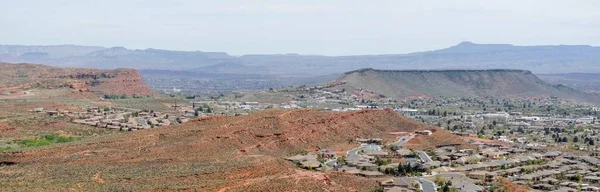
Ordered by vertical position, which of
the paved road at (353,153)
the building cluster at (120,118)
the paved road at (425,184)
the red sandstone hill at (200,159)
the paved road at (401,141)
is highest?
the red sandstone hill at (200,159)

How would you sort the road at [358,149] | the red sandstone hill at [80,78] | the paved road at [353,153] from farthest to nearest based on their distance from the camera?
the red sandstone hill at [80,78] < the road at [358,149] < the paved road at [353,153]

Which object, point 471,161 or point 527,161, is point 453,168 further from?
point 527,161

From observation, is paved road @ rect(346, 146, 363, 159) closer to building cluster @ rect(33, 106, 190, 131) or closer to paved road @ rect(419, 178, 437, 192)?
paved road @ rect(419, 178, 437, 192)

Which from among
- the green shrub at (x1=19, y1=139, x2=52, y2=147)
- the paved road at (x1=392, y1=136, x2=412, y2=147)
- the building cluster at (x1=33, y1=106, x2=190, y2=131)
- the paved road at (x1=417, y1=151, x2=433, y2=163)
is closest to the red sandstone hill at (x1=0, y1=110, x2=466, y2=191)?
the paved road at (x1=392, y1=136, x2=412, y2=147)

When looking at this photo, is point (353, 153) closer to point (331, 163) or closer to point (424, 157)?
point (424, 157)

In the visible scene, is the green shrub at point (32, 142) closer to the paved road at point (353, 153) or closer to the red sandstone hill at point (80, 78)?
the paved road at point (353, 153)

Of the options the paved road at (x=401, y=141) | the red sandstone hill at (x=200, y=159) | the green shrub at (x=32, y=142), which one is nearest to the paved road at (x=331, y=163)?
the red sandstone hill at (x=200, y=159)

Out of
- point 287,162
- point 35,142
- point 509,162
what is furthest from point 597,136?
point 35,142
